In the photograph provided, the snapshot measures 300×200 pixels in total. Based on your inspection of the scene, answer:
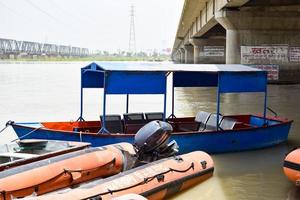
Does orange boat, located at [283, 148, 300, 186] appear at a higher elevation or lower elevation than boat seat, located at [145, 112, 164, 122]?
lower

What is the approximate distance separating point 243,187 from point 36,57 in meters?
150

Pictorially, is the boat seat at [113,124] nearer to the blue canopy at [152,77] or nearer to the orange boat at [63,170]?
the blue canopy at [152,77]

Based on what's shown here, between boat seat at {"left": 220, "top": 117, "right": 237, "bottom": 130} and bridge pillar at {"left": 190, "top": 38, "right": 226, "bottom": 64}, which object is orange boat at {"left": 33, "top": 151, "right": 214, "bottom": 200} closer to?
boat seat at {"left": 220, "top": 117, "right": 237, "bottom": 130}

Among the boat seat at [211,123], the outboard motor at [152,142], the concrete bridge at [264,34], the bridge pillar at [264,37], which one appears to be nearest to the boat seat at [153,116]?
the boat seat at [211,123]

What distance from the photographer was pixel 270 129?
12.7 meters

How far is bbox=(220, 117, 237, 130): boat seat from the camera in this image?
12383 millimetres

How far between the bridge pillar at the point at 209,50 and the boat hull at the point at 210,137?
4423 centimetres

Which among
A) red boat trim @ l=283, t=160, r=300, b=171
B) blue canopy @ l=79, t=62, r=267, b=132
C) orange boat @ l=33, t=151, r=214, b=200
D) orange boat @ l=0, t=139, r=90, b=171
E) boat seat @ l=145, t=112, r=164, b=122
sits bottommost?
orange boat @ l=33, t=151, r=214, b=200

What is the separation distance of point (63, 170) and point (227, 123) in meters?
5.74

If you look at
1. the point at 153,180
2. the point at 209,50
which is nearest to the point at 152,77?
the point at 153,180

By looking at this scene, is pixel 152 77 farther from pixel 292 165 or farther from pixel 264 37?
pixel 264 37

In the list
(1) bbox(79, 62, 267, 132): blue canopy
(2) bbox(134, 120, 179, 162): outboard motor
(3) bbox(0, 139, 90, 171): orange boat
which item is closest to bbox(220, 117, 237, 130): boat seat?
(1) bbox(79, 62, 267, 132): blue canopy

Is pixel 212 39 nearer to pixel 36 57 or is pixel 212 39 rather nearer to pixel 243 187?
pixel 243 187

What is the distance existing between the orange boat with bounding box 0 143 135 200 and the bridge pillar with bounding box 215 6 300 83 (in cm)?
2271
